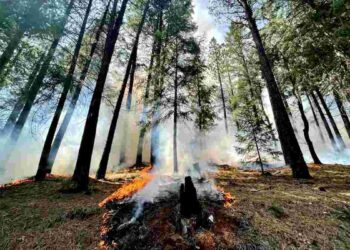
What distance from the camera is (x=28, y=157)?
18.4 meters

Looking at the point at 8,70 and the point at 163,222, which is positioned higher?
the point at 8,70

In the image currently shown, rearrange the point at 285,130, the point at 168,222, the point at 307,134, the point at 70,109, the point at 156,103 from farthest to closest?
the point at 307,134
the point at 156,103
the point at 70,109
the point at 285,130
the point at 168,222

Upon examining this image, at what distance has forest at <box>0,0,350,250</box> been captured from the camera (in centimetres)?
503

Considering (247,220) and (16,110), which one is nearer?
(247,220)

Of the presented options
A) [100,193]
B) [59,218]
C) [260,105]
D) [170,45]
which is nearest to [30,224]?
[59,218]

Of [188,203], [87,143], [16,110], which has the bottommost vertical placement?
[188,203]

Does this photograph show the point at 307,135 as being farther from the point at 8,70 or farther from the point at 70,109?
the point at 8,70

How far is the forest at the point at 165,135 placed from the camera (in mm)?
5027

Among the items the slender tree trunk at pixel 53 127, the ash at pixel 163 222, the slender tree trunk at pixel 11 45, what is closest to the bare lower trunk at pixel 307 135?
the ash at pixel 163 222

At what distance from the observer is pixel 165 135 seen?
1833 cm

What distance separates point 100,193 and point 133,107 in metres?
12.2

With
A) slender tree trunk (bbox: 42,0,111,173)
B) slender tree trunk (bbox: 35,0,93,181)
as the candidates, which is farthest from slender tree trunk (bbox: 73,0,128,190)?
slender tree trunk (bbox: 42,0,111,173)

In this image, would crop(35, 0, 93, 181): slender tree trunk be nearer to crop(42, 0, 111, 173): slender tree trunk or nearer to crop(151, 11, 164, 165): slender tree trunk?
crop(42, 0, 111, 173): slender tree trunk

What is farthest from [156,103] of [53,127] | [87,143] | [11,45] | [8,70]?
[11,45]
